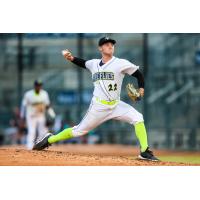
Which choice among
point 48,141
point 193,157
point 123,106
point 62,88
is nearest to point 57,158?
point 48,141

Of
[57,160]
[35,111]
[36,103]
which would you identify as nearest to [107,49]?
[57,160]

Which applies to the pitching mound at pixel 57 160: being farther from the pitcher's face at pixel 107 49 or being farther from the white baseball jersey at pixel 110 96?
the pitcher's face at pixel 107 49

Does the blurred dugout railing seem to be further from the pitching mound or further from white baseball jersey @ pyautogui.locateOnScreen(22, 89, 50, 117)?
the pitching mound

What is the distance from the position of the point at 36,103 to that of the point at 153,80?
10.1 ft

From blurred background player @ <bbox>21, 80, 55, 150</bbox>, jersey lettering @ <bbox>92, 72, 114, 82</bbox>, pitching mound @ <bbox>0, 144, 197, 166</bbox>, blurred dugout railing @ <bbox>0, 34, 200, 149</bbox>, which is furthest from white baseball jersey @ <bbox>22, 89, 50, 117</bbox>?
jersey lettering @ <bbox>92, 72, 114, 82</bbox>

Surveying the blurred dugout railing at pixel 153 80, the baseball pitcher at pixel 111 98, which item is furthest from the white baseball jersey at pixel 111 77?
the blurred dugout railing at pixel 153 80

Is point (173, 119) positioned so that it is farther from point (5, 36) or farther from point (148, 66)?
point (5, 36)

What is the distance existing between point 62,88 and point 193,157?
3563mm

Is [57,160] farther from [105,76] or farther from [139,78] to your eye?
[139,78]

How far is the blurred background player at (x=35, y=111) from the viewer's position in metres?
11.9

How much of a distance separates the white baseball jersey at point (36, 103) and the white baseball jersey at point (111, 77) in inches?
132

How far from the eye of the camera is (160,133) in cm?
1395

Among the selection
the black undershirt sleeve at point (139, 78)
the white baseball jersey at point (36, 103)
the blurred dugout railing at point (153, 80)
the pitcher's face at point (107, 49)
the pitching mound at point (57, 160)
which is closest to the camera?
the pitching mound at point (57, 160)

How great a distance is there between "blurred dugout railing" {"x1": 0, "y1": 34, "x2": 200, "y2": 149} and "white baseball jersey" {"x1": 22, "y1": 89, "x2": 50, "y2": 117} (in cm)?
98
